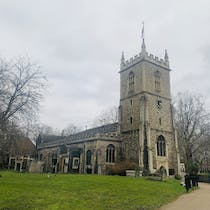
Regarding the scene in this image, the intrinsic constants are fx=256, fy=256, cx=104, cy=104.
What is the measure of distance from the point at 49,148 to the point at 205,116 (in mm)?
30902

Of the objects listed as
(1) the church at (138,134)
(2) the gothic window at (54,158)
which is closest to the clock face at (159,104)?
(1) the church at (138,134)

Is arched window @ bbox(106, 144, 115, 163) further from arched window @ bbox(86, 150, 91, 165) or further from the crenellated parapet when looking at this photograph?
the crenellated parapet

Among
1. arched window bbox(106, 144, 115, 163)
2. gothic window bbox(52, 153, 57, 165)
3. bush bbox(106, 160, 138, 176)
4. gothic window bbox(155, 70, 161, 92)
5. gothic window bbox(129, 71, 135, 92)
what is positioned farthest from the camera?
gothic window bbox(52, 153, 57, 165)

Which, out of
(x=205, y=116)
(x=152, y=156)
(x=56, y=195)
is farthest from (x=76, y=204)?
(x=205, y=116)

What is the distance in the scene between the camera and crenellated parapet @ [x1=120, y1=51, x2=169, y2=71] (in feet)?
134

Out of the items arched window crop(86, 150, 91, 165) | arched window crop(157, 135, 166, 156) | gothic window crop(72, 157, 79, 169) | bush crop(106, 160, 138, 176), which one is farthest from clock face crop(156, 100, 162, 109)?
gothic window crop(72, 157, 79, 169)

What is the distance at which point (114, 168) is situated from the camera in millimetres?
33969

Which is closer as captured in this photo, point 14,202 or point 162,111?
point 14,202

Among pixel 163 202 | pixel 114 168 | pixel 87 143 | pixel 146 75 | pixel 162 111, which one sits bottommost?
pixel 163 202

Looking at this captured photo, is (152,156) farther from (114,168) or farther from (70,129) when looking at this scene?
(70,129)

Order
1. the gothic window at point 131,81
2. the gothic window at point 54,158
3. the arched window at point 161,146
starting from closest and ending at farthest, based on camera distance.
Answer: the arched window at point 161,146, the gothic window at point 131,81, the gothic window at point 54,158

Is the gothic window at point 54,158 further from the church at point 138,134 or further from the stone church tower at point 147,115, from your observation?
the stone church tower at point 147,115

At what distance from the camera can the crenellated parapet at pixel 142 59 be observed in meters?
41.0

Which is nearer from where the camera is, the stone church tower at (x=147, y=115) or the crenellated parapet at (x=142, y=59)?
the stone church tower at (x=147, y=115)
